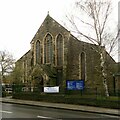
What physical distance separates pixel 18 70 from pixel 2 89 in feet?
27.2

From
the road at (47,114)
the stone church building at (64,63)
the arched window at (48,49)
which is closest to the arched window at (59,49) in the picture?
the stone church building at (64,63)

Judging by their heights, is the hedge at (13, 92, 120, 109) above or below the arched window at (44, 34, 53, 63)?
below

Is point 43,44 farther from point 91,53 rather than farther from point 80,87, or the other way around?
point 80,87

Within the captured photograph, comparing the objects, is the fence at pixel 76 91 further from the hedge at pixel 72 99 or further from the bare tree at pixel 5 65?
the bare tree at pixel 5 65

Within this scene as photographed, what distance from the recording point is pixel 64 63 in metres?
44.4

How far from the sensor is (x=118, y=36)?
93.9 feet

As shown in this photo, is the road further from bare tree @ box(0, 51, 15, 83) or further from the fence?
bare tree @ box(0, 51, 15, 83)

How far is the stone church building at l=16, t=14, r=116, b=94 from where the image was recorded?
1710 inches

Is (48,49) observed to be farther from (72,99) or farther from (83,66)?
(72,99)

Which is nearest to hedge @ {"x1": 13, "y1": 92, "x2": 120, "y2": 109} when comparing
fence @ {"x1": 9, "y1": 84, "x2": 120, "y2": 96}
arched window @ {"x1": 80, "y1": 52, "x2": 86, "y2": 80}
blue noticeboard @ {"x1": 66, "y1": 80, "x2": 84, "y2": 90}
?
fence @ {"x1": 9, "y1": 84, "x2": 120, "y2": 96}

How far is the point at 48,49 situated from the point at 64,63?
4.55m

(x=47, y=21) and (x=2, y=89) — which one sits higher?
(x=47, y=21)

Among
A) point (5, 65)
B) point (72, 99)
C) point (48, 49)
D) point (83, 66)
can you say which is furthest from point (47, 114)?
point (5, 65)

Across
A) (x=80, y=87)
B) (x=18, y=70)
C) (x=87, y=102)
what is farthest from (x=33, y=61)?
(x=87, y=102)
